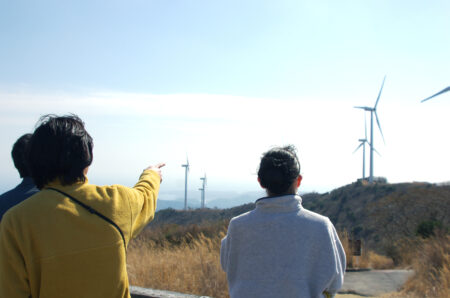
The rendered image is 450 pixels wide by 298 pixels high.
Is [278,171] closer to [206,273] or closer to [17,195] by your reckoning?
[17,195]

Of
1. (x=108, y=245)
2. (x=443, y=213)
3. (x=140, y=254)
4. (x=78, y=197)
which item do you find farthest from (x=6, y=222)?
(x=443, y=213)

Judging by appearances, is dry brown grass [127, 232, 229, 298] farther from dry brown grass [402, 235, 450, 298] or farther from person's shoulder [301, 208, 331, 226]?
person's shoulder [301, 208, 331, 226]

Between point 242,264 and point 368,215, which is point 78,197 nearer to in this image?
point 242,264

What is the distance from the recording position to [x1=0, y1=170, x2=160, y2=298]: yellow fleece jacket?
1977 mm

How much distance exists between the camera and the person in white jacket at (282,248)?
2.44 metres

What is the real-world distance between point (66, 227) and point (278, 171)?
1276mm

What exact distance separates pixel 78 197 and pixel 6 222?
1.11 ft

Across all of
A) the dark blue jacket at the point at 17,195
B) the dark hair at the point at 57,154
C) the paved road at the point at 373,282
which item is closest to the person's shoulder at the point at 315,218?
the dark hair at the point at 57,154

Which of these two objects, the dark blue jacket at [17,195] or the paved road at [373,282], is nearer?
the dark blue jacket at [17,195]

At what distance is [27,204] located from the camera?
6.61 feet

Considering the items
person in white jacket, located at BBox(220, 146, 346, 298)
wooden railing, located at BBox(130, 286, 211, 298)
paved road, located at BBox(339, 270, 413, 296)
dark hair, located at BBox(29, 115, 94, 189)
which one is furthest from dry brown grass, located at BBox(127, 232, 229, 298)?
dark hair, located at BBox(29, 115, 94, 189)

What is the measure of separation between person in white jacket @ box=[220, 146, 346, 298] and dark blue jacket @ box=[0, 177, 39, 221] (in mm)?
1273

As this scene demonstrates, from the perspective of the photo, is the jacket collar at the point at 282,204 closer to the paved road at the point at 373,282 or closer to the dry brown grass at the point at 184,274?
the dry brown grass at the point at 184,274

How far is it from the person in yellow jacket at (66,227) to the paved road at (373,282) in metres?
5.99
